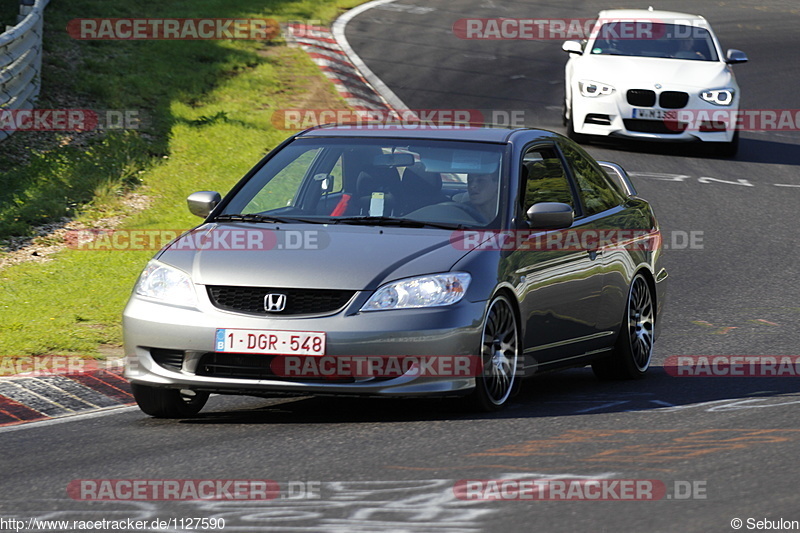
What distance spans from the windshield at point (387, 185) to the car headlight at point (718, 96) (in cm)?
1133

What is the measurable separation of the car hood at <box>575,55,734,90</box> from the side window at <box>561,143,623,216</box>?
9.64 metres

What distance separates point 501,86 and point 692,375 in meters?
14.1

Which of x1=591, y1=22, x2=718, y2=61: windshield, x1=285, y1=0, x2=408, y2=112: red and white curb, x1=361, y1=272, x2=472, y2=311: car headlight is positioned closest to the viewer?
x1=361, y1=272, x2=472, y2=311: car headlight

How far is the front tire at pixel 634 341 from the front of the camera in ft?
30.5

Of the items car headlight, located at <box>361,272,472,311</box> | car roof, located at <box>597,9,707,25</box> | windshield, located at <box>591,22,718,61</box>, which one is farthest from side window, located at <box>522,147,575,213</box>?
car roof, located at <box>597,9,707,25</box>

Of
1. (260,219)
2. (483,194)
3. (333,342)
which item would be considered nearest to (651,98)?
(483,194)

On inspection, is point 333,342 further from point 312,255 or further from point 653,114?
point 653,114

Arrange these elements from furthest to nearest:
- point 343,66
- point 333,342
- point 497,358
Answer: point 343,66, point 497,358, point 333,342

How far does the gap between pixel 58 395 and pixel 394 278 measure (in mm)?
2345

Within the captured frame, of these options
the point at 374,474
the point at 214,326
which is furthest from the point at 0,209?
the point at 374,474

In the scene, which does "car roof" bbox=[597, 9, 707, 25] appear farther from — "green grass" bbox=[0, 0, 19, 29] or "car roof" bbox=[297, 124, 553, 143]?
"car roof" bbox=[297, 124, 553, 143]

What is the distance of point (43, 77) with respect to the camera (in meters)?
19.5

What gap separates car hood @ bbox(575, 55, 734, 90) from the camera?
19.0 metres

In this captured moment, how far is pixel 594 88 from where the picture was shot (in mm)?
19047
